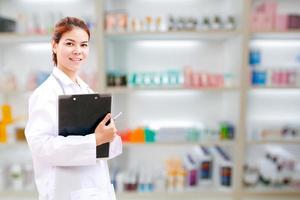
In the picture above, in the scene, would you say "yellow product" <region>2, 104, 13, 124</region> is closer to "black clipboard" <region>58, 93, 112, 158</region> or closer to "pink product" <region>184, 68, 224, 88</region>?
"pink product" <region>184, 68, 224, 88</region>

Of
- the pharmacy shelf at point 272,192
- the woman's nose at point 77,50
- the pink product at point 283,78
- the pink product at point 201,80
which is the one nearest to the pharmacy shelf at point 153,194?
the pharmacy shelf at point 272,192

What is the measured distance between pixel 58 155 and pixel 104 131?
192 millimetres

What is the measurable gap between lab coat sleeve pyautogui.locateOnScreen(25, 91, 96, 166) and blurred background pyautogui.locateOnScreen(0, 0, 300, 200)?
1394 millimetres

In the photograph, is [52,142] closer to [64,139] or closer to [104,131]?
[64,139]

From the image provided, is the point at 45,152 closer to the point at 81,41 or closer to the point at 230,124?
the point at 81,41

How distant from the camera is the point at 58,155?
1039mm

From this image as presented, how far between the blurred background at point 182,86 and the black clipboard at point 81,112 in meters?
1.37

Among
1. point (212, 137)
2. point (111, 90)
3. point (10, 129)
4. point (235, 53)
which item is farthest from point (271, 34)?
point (10, 129)

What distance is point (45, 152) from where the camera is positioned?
1.04 meters

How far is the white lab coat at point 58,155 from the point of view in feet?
3.42

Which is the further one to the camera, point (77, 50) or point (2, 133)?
point (2, 133)

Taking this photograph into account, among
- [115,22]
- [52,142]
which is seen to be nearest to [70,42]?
[52,142]

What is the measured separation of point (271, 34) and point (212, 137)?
3.51 feet

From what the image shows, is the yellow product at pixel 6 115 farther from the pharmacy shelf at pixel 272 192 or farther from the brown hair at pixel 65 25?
the pharmacy shelf at pixel 272 192
